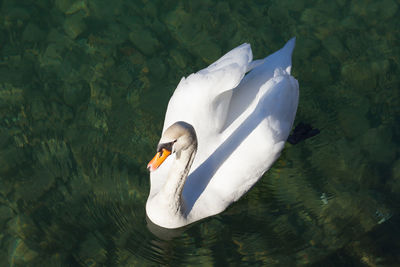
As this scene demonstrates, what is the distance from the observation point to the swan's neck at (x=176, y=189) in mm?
5012

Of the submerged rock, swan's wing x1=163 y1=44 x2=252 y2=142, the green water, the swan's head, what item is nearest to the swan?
swan's wing x1=163 y1=44 x2=252 y2=142

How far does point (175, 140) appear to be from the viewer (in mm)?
4715

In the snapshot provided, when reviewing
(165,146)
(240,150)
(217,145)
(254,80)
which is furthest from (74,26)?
(165,146)

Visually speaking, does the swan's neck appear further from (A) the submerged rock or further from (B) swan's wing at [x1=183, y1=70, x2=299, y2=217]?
(A) the submerged rock

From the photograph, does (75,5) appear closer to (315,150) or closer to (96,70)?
(96,70)

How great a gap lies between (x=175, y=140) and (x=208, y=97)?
1.00 m

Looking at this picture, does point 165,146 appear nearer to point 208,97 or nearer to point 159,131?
point 208,97

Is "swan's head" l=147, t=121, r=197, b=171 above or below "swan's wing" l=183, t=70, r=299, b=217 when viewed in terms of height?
above

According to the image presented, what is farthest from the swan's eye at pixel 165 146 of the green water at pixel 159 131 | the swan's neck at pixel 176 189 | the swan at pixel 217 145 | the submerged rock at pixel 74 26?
the submerged rock at pixel 74 26

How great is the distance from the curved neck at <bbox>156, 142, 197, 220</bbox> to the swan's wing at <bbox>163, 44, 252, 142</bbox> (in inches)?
24.8

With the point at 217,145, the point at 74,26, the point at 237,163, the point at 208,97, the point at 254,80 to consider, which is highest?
the point at 74,26

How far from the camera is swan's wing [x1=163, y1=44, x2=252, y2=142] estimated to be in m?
5.57

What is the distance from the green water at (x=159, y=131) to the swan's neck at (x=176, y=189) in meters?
0.35

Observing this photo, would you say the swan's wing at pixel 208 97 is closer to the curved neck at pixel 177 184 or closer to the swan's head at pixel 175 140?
the curved neck at pixel 177 184
